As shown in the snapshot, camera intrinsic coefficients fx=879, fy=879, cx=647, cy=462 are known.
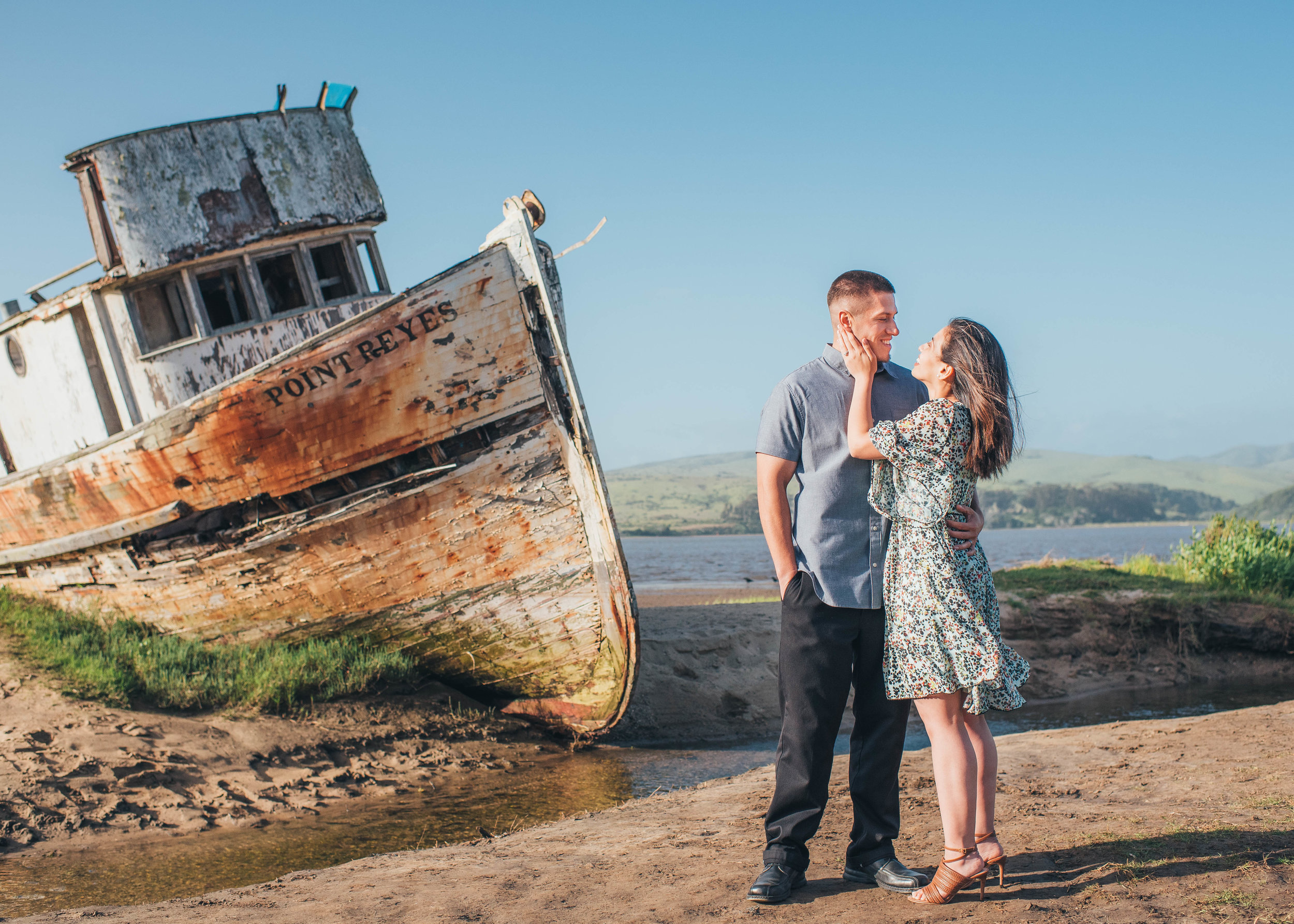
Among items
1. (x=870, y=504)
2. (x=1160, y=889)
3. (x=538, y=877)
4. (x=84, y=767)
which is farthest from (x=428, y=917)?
(x=84, y=767)

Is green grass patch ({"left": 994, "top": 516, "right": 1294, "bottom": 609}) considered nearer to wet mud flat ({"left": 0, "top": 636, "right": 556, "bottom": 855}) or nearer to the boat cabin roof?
wet mud flat ({"left": 0, "top": 636, "right": 556, "bottom": 855})

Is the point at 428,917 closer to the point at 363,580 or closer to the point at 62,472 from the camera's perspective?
the point at 363,580

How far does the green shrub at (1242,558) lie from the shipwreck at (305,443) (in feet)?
28.4

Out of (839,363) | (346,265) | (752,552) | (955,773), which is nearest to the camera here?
(955,773)

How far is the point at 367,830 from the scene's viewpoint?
473cm

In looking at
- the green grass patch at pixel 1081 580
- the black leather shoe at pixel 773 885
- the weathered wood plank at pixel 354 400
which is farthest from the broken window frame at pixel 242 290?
the green grass patch at pixel 1081 580

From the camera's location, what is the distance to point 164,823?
15.5 ft

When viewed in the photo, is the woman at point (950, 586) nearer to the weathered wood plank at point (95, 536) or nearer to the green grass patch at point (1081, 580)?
the weathered wood plank at point (95, 536)

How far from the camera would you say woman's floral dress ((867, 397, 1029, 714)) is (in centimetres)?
271

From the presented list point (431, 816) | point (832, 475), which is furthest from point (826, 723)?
point (431, 816)

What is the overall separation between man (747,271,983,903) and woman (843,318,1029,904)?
72 millimetres

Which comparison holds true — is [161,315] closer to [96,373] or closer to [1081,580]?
[96,373]

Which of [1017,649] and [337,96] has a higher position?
[337,96]

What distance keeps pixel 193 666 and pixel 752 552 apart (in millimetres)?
33748
